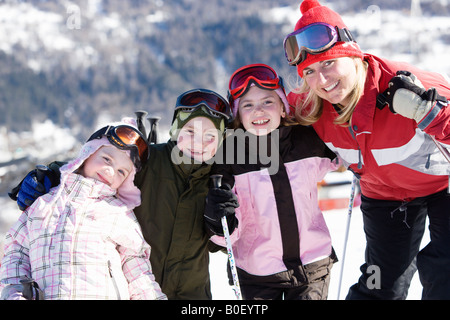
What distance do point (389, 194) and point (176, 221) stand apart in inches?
45.3

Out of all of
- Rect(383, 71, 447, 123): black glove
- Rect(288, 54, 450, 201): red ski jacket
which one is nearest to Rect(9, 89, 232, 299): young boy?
Rect(288, 54, 450, 201): red ski jacket

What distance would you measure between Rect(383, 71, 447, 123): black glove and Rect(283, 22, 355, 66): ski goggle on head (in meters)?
0.36

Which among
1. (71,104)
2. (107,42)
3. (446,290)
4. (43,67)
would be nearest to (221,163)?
(446,290)

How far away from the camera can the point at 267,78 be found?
2.26m

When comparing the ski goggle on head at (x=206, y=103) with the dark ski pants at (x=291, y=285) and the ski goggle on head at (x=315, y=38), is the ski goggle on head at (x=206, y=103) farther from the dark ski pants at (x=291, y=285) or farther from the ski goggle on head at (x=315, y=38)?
the dark ski pants at (x=291, y=285)

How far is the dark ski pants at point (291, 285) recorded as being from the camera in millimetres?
2096

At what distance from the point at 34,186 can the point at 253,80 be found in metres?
1.21

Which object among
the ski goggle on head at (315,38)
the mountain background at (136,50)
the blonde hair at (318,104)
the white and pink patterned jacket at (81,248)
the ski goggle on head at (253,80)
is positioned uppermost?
the mountain background at (136,50)

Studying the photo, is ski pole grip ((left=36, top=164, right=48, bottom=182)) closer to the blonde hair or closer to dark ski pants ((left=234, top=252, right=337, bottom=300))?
dark ski pants ((left=234, top=252, right=337, bottom=300))

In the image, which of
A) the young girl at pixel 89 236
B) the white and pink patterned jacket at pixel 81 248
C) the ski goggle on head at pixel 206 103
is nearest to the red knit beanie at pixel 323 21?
the ski goggle on head at pixel 206 103

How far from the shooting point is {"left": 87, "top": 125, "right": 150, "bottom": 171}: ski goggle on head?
2.07 meters

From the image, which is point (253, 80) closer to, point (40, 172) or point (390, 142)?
point (390, 142)

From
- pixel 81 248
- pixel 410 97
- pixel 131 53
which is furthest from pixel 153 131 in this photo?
pixel 131 53

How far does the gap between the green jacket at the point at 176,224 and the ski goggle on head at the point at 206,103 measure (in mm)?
290
